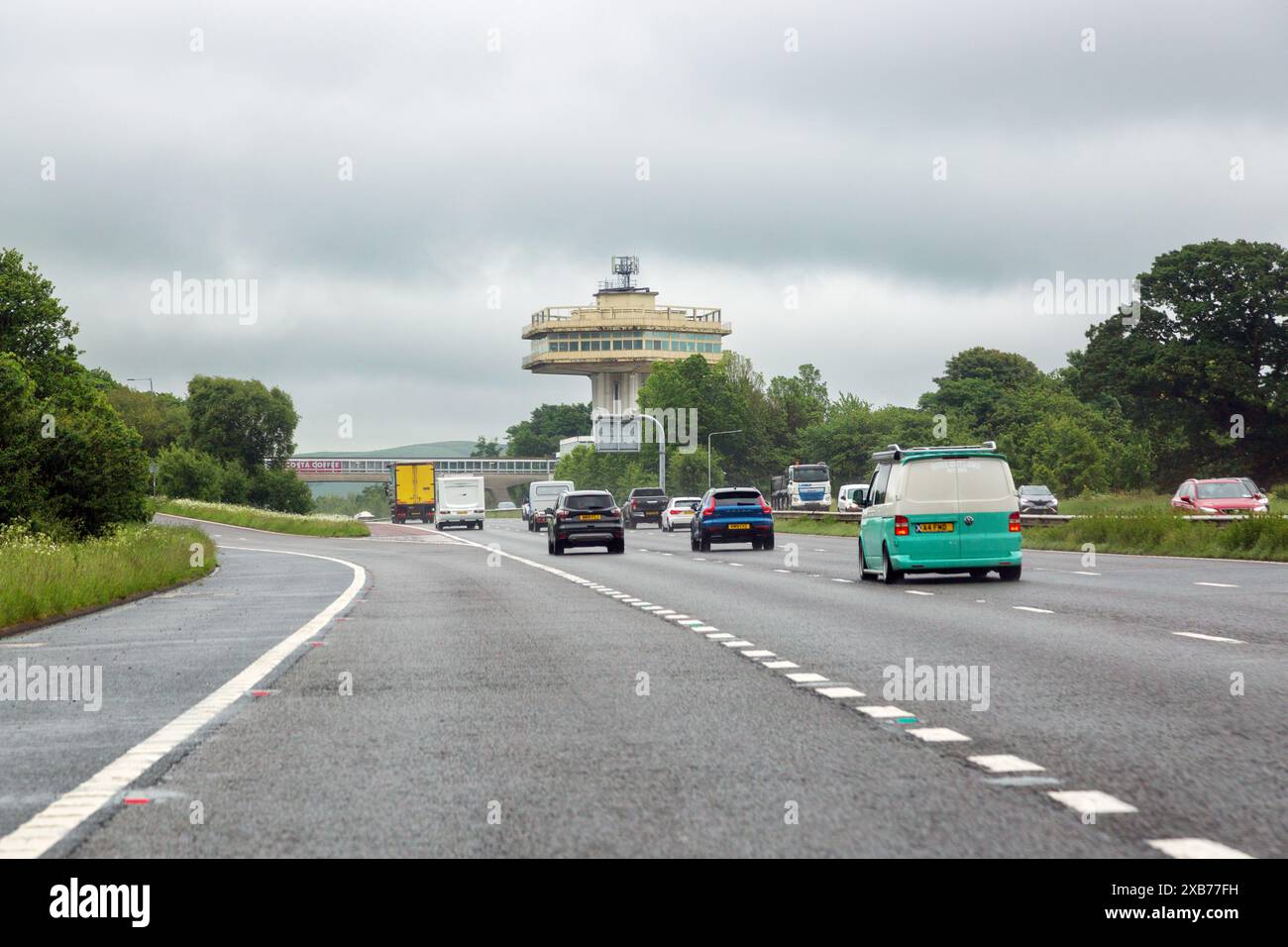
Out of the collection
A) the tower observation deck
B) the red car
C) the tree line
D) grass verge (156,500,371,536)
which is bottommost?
grass verge (156,500,371,536)

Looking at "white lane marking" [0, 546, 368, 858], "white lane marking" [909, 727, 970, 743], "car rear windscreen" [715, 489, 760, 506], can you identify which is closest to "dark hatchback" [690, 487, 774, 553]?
"car rear windscreen" [715, 489, 760, 506]

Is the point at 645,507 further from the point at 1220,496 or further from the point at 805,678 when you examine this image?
the point at 805,678

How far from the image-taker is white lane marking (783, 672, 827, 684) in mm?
10836

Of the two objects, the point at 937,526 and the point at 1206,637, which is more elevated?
the point at 937,526

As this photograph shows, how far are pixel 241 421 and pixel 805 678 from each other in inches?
5020

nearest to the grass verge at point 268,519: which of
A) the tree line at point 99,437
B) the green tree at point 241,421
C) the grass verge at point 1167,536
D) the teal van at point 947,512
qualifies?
the tree line at point 99,437

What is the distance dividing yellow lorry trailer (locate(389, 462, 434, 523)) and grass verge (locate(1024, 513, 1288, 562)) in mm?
54346

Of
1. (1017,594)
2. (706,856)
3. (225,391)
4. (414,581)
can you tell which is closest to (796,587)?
(1017,594)

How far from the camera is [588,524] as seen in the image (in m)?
41.6

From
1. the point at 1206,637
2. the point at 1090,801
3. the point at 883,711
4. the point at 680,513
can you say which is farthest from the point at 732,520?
the point at 1090,801

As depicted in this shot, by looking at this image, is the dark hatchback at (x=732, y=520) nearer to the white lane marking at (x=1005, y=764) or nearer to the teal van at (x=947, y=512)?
the teal van at (x=947, y=512)

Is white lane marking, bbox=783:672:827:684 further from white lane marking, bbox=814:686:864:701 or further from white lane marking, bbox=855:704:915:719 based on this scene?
white lane marking, bbox=855:704:915:719
